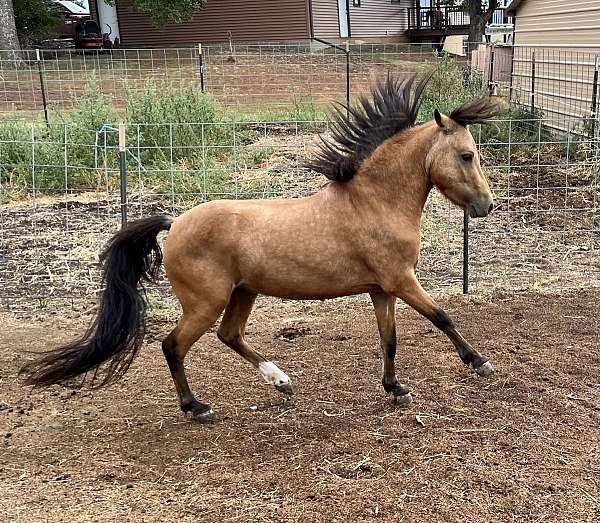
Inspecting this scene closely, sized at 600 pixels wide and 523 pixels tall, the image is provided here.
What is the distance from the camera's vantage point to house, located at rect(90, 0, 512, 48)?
25.0 metres

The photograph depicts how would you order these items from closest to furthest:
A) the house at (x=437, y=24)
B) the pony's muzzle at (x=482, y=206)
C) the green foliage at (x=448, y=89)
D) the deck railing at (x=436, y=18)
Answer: the pony's muzzle at (x=482, y=206)
the green foliage at (x=448, y=89)
the house at (x=437, y=24)
the deck railing at (x=436, y=18)

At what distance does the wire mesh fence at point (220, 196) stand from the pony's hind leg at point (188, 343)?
214cm

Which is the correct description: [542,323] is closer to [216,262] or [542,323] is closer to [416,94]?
[416,94]

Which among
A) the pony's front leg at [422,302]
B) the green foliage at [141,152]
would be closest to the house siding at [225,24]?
the green foliage at [141,152]

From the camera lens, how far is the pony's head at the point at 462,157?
3623 mm

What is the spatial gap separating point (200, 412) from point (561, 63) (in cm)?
1189

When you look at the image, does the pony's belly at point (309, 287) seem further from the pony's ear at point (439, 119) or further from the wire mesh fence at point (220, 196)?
the wire mesh fence at point (220, 196)

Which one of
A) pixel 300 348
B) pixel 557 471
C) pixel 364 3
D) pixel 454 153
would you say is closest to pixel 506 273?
pixel 300 348

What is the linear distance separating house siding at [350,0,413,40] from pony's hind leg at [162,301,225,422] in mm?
26081

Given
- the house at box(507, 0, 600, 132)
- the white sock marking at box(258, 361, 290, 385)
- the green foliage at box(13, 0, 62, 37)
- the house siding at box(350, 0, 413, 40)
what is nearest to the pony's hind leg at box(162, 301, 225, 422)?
the white sock marking at box(258, 361, 290, 385)

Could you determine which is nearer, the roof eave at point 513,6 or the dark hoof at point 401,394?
the dark hoof at point 401,394

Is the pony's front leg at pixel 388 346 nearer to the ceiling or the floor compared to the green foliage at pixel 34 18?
nearer to the floor

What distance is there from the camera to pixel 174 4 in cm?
2309

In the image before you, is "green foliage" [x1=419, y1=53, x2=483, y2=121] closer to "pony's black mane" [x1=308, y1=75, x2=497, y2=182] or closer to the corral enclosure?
the corral enclosure
